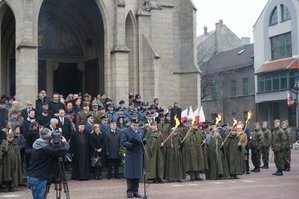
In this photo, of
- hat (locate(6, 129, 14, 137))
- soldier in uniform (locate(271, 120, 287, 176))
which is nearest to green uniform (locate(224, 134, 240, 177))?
soldier in uniform (locate(271, 120, 287, 176))

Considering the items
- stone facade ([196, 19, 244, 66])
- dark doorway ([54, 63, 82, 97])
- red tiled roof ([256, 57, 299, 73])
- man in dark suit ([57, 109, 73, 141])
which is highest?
stone facade ([196, 19, 244, 66])

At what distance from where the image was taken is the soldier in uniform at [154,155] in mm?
15398

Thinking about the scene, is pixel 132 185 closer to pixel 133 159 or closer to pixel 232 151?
pixel 133 159

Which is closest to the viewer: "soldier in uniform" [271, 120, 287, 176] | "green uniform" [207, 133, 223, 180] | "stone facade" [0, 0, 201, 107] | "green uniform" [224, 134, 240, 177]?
"green uniform" [207, 133, 223, 180]

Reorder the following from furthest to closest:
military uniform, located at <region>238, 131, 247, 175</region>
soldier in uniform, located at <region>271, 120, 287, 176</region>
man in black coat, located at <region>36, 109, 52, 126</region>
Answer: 1. soldier in uniform, located at <region>271, 120, 287, 176</region>
2. military uniform, located at <region>238, 131, 247, 175</region>
3. man in black coat, located at <region>36, 109, 52, 126</region>

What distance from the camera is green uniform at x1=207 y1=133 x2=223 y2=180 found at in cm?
1647

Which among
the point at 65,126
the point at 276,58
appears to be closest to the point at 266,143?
the point at 65,126

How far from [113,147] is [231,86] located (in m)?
39.6

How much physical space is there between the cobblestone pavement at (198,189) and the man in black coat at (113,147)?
681 mm

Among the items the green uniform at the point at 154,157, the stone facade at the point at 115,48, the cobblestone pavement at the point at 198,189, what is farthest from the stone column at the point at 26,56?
the green uniform at the point at 154,157

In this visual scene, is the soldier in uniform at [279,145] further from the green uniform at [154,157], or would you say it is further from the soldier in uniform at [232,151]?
the green uniform at [154,157]

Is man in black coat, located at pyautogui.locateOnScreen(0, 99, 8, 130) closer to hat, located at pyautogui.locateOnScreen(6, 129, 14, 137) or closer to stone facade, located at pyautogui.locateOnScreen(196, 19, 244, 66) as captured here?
hat, located at pyautogui.locateOnScreen(6, 129, 14, 137)

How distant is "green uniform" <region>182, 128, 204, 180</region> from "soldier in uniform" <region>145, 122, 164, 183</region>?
101 centimetres

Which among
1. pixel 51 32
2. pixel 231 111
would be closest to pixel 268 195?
pixel 51 32
